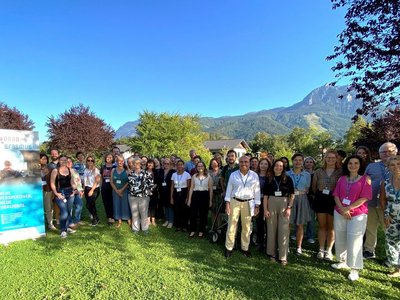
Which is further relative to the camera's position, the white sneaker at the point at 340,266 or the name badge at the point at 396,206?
the white sneaker at the point at 340,266

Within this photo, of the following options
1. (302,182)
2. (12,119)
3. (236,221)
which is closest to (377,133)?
(302,182)

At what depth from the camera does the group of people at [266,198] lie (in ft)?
13.5

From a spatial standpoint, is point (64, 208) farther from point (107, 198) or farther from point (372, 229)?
point (372, 229)

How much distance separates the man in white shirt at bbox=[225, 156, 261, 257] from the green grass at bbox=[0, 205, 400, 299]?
359mm

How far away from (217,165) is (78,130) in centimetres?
2086

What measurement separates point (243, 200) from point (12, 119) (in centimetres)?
2924

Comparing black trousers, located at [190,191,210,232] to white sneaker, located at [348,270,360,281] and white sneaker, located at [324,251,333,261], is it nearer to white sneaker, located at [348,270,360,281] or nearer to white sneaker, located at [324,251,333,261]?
white sneaker, located at [324,251,333,261]

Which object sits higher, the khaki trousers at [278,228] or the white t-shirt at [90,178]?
the white t-shirt at [90,178]

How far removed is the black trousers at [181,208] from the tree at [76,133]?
19431mm

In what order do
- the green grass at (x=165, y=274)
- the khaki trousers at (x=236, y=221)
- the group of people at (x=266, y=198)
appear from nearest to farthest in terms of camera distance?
the green grass at (x=165, y=274)
the group of people at (x=266, y=198)
the khaki trousers at (x=236, y=221)

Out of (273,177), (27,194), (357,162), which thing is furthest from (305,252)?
(27,194)

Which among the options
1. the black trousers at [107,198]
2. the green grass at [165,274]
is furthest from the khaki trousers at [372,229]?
the black trousers at [107,198]

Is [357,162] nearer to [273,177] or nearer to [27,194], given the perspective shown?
[273,177]

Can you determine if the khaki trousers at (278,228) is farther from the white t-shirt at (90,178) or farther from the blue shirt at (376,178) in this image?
the white t-shirt at (90,178)
